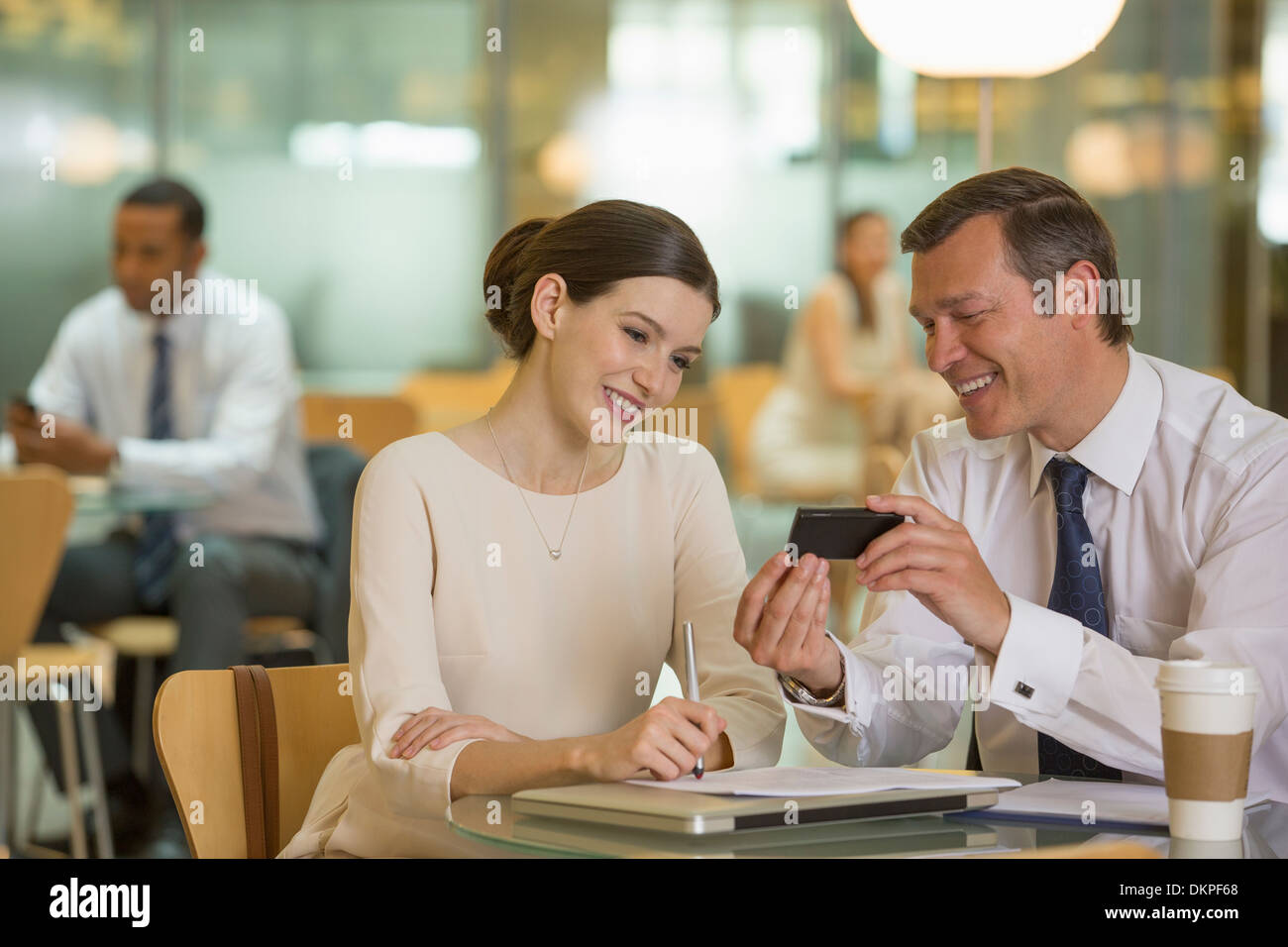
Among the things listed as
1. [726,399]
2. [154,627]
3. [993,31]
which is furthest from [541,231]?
[726,399]

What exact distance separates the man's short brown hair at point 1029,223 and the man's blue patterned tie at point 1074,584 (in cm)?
20

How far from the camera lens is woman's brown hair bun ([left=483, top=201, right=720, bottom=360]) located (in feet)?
5.60

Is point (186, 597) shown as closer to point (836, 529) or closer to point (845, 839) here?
point (836, 529)

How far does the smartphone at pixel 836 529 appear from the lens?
142cm

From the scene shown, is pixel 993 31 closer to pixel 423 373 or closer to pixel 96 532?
pixel 96 532

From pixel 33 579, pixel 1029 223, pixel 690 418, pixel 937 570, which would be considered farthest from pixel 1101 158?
pixel 937 570

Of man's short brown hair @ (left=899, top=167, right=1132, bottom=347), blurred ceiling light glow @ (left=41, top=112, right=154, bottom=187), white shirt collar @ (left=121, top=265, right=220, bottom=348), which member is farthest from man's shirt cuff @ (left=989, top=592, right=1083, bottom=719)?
blurred ceiling light glow @ (left=41, top=112, right=154, bottom=187)

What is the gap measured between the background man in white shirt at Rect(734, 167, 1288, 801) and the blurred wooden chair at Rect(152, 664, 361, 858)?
52 centimetres

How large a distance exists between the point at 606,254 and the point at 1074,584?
2.09 feet

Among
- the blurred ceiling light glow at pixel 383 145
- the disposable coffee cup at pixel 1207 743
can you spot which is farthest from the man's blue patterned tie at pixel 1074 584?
the blurred ceiling light glow at pixel 383 145

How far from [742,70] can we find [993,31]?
4936mm

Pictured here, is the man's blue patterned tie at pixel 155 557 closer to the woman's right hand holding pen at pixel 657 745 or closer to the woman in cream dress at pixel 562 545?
the woman in cream dress at pixel 562 545

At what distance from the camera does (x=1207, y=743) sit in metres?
1.20

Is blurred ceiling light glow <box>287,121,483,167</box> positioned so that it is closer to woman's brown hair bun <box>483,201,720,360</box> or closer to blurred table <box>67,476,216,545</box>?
blurred table <box>67,476,216,545</box>
